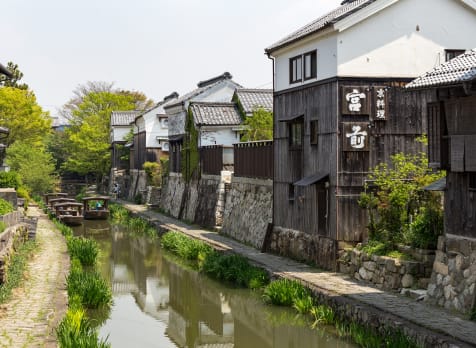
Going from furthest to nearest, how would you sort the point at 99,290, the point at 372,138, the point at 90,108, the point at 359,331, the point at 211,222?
the point at 90,108, the point at 211,222, the point at 372,138, the point at 99,290, the point at 359,331

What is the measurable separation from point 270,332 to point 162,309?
435cm

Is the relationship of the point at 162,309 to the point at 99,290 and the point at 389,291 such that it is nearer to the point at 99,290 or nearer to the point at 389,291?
the point at 99,290

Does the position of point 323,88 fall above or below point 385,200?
above

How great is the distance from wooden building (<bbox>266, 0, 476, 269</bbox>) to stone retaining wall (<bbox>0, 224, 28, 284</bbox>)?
839 cm

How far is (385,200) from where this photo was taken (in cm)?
1791

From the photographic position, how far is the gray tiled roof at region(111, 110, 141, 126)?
6259cm

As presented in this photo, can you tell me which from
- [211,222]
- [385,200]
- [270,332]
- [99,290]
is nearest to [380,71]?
[385,200]

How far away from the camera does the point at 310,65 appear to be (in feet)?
68.3

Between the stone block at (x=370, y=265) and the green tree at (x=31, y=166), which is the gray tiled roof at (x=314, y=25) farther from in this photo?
the green tree at (x=31, y=166)

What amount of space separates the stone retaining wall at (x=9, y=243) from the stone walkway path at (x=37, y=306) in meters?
0.65

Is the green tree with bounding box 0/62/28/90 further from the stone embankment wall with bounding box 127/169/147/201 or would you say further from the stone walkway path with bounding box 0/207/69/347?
the stone walkway path with bounding box 0/207/69/347

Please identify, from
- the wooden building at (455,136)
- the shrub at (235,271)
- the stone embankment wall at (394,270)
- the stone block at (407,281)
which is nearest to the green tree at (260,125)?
the shrub at (235,271)

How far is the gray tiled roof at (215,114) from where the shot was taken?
3641 cm

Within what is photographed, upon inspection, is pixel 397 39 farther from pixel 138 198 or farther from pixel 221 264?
pixel 138 198
